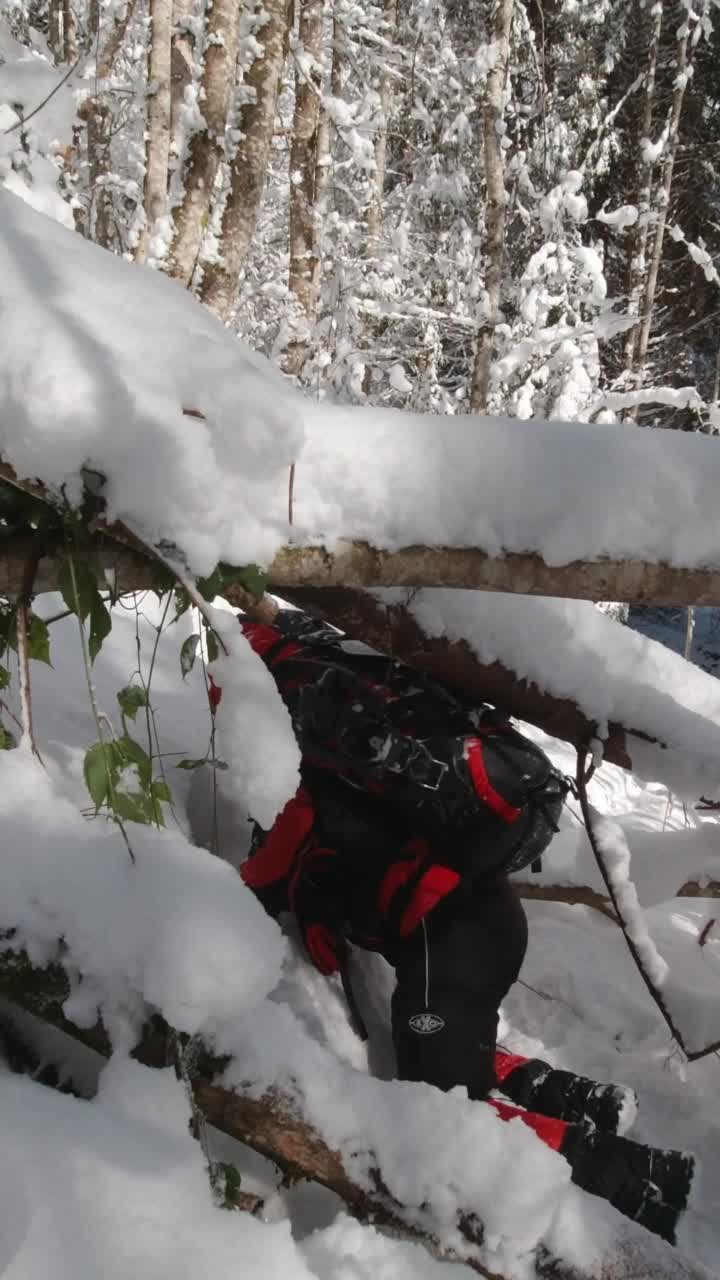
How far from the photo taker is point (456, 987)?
2.22m

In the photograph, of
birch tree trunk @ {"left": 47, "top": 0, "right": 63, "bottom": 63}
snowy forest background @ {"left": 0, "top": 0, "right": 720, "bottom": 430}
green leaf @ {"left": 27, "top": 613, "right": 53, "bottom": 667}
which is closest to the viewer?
green leaf @ {"left": 27, "top": 613, "right": 53, "bottom": 667}

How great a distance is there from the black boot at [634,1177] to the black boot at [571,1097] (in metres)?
0.20

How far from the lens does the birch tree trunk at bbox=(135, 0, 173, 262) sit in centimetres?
547

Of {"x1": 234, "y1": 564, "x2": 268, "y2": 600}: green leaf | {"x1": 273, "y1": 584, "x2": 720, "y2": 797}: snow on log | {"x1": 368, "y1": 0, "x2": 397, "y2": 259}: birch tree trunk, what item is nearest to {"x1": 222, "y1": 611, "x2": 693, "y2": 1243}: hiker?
{"x1": 273, "y1": 584, "x2": 720, "y2": 797}: snow on log

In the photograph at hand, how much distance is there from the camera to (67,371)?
4.13ft

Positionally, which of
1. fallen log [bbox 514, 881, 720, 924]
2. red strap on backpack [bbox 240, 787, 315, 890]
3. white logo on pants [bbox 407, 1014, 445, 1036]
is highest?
red strap on backpack [bbox 240, 787, 315, 890]

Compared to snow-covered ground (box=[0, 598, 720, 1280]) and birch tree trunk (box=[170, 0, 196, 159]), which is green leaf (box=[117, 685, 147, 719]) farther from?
birch tree trunk (box=[170, 0, 196, 159])

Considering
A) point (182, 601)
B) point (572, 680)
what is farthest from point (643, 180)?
point (182, 601)

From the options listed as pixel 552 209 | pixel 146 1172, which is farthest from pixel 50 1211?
pixel 552 209

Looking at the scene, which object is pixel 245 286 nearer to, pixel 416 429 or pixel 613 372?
pixel 613 372

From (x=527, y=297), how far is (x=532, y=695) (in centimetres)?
775

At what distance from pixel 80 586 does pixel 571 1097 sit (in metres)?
2.23

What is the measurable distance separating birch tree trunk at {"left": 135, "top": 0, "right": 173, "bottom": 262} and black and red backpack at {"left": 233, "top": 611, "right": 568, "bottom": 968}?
4.50 metres

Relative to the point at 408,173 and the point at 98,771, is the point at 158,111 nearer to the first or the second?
the point at 98,771
